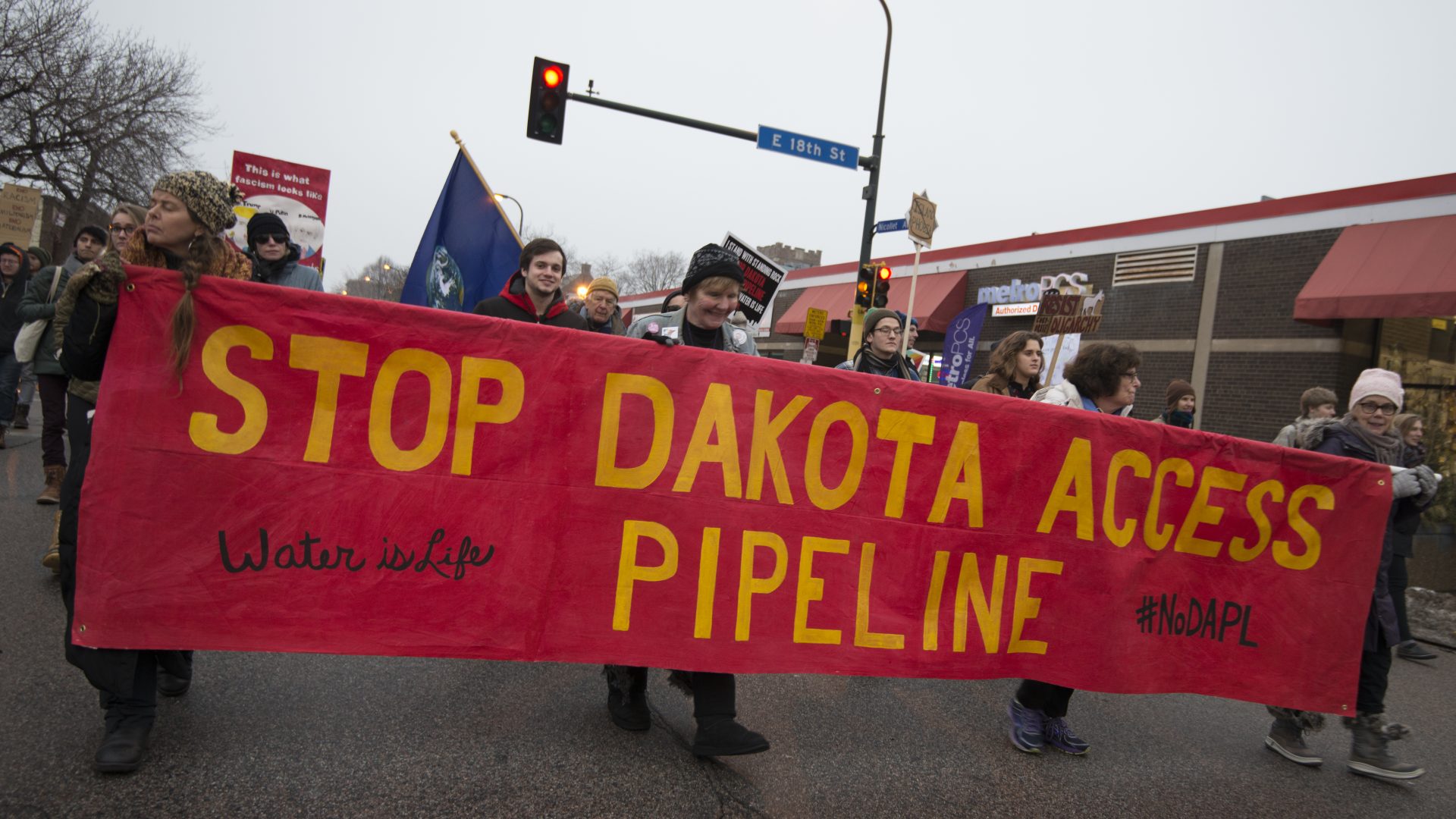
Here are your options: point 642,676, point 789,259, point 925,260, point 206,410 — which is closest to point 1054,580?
point 642,676

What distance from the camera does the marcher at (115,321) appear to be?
8.68ft

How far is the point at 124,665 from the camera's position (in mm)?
2693

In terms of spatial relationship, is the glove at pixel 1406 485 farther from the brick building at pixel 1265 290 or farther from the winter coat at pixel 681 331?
the brick building at pixel 1265 290

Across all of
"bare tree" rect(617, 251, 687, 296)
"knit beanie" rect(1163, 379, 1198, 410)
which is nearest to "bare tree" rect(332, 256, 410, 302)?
"bare tree" rect(617, 251, 687, 296)

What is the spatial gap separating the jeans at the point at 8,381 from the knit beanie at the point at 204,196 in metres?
6.68

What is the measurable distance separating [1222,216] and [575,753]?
701 inches

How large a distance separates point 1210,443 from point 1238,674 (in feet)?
3.32

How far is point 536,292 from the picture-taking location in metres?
4.26

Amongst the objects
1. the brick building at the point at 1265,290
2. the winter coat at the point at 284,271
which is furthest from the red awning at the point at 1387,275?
the winter coat at the point at 284,271

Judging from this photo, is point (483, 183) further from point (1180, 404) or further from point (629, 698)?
point (1180, 404)

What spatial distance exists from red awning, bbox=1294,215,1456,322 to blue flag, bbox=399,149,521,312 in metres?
12.6

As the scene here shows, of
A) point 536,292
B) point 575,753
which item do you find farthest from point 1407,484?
point 536,292

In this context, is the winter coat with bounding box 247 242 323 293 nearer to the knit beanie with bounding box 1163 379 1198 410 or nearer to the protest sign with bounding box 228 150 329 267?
the knit beanie with bounding box 1163 379 1198 410

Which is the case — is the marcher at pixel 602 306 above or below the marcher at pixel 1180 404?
above
